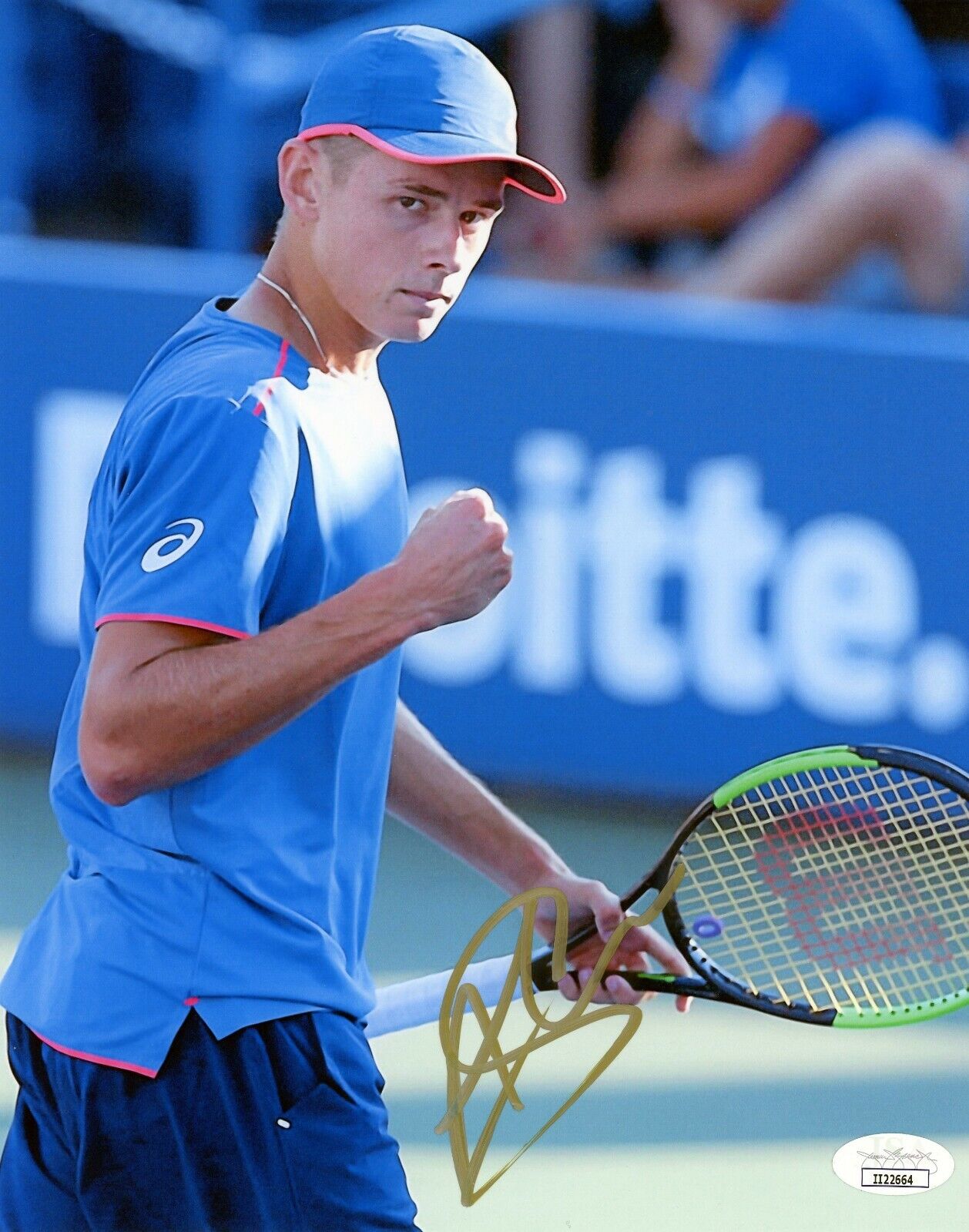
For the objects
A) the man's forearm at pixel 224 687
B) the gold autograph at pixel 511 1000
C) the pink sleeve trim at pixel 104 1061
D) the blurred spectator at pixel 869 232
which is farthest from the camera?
the blurred spectator at pixel 869 232

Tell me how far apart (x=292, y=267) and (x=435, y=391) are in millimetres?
2830

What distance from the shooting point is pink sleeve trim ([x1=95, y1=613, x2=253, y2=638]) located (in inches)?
72.0

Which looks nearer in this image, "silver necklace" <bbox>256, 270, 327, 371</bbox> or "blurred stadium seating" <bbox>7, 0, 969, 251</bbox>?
"silver necklace" <bbox>256, 270, 327, 371</bbox>

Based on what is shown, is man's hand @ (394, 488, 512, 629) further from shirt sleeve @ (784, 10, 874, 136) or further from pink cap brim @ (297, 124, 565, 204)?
shirt sleeve @ (784, 10, 874, 136)

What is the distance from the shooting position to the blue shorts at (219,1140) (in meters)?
1.98

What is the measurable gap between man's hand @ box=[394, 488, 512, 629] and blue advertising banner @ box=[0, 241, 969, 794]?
2823 mm

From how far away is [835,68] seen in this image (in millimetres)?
4852

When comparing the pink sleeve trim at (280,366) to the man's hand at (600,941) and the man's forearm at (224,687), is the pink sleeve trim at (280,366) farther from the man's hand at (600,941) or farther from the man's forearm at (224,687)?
the man's hand at (600,941)

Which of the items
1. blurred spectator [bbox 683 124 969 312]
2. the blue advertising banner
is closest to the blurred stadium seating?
the blue advertising banner

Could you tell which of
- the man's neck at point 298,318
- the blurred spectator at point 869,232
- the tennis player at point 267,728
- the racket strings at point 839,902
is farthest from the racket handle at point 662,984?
the blurred spectator at point 869,232

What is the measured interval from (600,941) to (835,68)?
3.03 meters

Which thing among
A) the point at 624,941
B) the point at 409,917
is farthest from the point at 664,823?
the point at 624,941

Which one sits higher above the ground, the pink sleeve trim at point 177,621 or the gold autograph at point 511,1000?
the pink sleeve trim at point 177,621

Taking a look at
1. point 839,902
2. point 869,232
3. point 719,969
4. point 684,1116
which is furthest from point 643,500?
point 719,969
